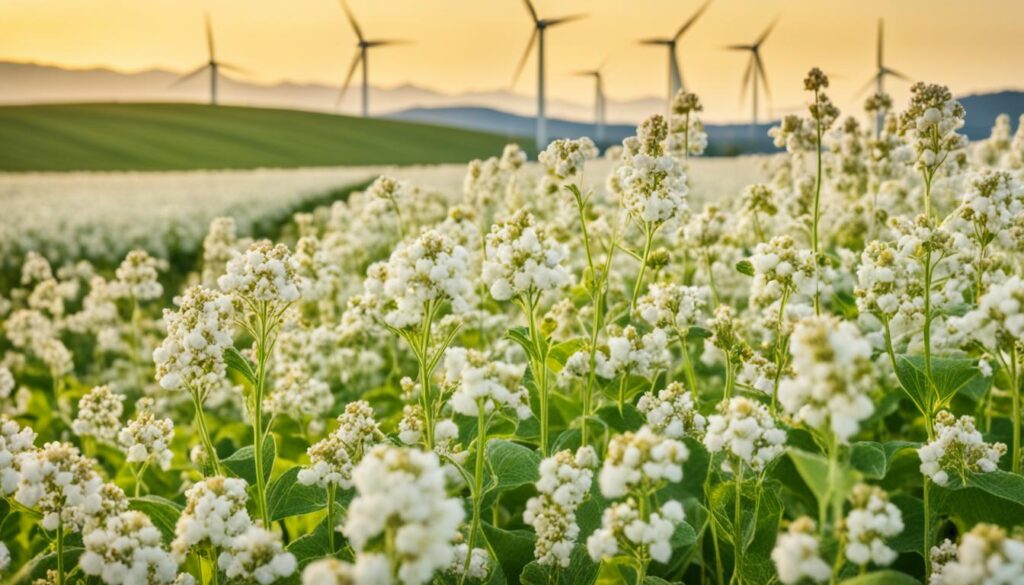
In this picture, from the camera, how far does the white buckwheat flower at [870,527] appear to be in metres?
2.44

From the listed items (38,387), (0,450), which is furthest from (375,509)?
(38,387)

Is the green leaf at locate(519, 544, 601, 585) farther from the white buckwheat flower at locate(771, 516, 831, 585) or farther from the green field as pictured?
the green field

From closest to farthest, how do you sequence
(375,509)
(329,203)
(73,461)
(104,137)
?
→ (375,509)
(73,461)
(329,203)
(104,137)

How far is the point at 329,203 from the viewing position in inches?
1559

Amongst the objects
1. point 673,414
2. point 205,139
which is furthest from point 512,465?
point 205,139

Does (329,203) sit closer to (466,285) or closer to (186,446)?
(186,446)

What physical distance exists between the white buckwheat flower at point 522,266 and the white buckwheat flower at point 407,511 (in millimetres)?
1624

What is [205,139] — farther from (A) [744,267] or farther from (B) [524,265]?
(B) [524,265]

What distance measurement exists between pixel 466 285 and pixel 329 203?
1471 inches

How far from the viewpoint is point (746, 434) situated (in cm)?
305

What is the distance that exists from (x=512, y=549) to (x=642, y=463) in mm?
1640

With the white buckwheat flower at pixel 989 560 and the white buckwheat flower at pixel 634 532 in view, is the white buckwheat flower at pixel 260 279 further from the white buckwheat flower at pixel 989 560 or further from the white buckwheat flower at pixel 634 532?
the white buckwheat flower at pixel 989 560

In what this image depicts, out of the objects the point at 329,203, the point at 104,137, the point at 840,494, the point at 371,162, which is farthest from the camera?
the point at 371,162

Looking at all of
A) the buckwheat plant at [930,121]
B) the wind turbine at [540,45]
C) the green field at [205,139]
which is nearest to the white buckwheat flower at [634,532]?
the buckwheat plant at [930,121]
